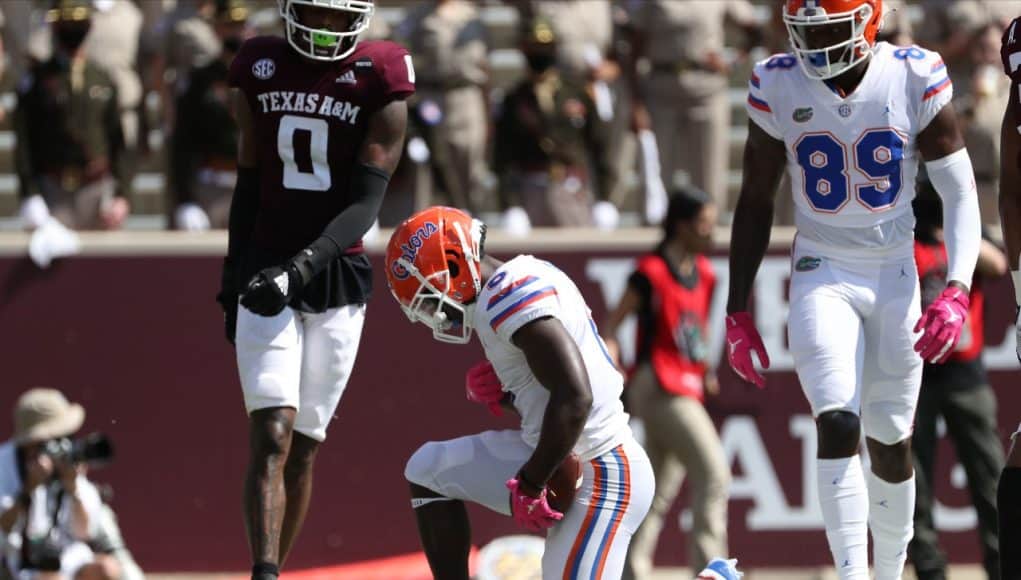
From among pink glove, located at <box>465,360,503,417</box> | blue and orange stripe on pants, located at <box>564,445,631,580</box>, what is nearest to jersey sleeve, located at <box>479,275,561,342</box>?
pink glove, located at <box>465,360,503,417</box>

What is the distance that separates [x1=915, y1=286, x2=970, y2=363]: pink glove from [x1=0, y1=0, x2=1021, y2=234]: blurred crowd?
4.33 metres

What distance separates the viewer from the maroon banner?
973 cm

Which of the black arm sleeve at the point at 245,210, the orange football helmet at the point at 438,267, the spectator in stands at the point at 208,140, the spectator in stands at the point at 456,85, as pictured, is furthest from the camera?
the spectator in stands at the point at 456,85

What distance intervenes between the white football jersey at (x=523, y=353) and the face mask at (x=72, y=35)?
5713 millimetres

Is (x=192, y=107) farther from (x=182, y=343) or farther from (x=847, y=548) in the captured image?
(x=847, y=548)

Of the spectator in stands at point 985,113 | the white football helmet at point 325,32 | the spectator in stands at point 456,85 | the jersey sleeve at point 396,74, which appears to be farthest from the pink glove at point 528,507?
the spectator in stands at point 985,113

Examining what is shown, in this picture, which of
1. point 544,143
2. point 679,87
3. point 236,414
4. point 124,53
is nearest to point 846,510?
point 236,414

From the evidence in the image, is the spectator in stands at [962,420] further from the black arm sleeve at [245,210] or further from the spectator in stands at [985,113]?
the black arm sleeve at [245,210]

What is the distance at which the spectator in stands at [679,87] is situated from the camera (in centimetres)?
1135

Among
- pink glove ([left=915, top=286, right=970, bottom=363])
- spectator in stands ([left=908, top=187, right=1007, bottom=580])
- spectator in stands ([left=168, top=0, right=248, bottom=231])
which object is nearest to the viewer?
pink glove ([left=915, top=286, right=970, bottom=363])

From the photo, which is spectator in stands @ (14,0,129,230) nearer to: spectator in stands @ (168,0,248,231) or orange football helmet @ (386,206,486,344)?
spectator in stands @ (168,0,248,231)

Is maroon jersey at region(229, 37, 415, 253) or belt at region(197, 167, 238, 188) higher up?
maroon jersey at region(229, 37, 415, 253)

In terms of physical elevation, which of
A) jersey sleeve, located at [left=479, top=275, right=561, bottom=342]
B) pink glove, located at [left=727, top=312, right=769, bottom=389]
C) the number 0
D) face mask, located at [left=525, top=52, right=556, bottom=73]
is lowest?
pink glove, located at [left=727, top=312, right=769, bottom=389]

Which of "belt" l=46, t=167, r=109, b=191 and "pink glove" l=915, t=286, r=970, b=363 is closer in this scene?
"pink glove" l=915, t=286, r=970, b=363
